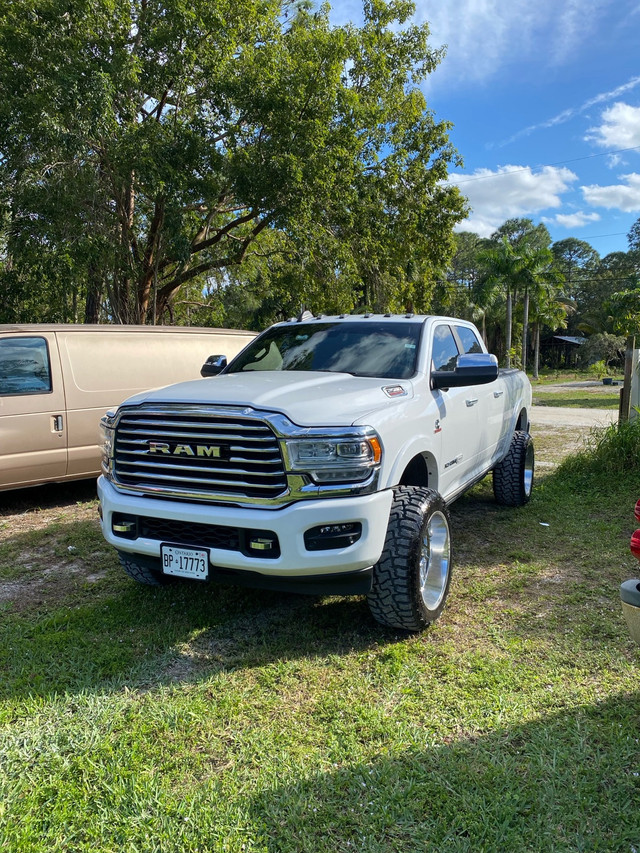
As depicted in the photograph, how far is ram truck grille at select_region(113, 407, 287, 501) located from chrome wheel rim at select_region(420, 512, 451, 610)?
1.14 metres

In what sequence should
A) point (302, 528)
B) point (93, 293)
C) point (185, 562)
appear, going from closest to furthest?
point (302, 528) → point (185, 562) → point (93, 293)

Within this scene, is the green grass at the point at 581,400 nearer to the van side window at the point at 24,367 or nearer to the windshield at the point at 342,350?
the windshield at the point at 342,350

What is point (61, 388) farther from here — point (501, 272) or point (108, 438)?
point (501, 272)

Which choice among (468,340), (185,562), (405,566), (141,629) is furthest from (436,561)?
(468,340)

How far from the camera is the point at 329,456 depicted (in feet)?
10.3

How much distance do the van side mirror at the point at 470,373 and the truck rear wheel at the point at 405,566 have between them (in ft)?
2.79

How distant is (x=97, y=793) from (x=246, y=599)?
1.91 metres

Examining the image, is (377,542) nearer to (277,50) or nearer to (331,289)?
(277,50)

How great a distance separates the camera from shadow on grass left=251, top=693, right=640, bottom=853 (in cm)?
214

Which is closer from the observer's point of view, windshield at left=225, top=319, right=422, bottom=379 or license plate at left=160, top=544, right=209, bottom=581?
license plate at left=160, top=544, right=209, bottom=581

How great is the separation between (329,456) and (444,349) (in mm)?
2136

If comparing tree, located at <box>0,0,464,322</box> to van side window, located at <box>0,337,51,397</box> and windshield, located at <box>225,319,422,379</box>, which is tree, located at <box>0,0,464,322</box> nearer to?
van side window, located at <box>0,337,51,397</box>

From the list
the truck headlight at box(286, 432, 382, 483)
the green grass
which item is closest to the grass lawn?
the truck headlight at box(286, 432, 382, 483)

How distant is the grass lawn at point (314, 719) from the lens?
222 cm
